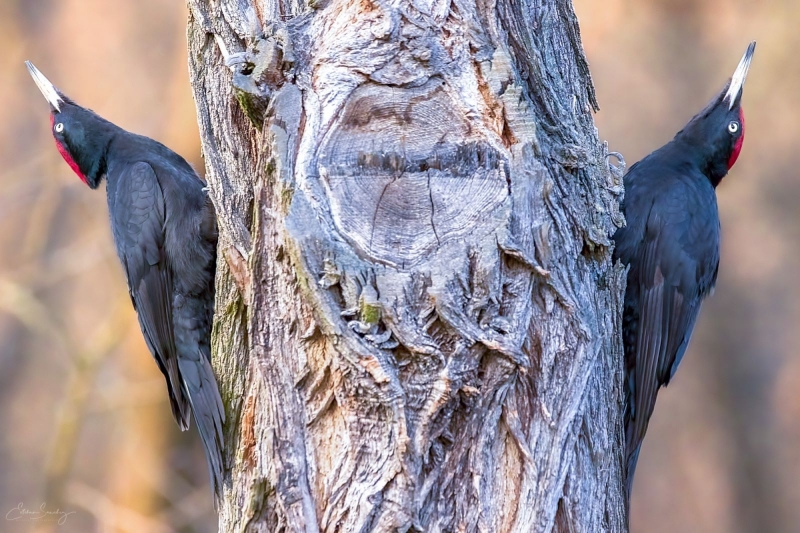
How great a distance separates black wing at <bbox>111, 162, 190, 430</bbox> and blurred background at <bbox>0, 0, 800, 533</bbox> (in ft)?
9.30

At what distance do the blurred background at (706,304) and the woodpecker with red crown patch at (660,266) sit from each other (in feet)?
12.3

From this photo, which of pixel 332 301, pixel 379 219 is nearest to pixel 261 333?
pixel 332 301

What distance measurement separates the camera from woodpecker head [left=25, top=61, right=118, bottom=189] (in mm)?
3551

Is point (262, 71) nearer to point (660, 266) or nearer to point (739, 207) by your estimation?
point (660, 266)

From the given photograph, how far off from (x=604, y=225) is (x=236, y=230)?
100 cm

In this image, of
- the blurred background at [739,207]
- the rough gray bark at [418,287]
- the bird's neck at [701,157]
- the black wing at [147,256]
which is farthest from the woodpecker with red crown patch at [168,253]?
the blurred background at [739,207]

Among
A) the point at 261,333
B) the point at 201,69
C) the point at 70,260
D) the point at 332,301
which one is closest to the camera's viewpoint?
the point at 332,301

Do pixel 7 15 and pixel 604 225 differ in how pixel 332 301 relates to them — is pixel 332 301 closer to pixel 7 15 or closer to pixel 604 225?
pixel 604 225

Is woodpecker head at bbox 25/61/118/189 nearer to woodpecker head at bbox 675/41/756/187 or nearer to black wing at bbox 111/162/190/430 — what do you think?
black wing at bbox 111/162/190/430

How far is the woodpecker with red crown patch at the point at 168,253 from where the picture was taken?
290 cm

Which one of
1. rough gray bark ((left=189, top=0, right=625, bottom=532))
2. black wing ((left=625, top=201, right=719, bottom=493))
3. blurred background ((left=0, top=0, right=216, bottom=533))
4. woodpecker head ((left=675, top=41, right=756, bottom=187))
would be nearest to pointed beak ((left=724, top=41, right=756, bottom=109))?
woodpecker head ((left=675, top=41, right=756, bottom=187))

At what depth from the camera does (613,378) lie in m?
2.22

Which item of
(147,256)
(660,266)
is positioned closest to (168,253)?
(147,256)

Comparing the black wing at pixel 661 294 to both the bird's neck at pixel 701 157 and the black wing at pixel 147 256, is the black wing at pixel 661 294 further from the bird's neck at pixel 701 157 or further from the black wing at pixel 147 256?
the black wing at pixel 147 256
